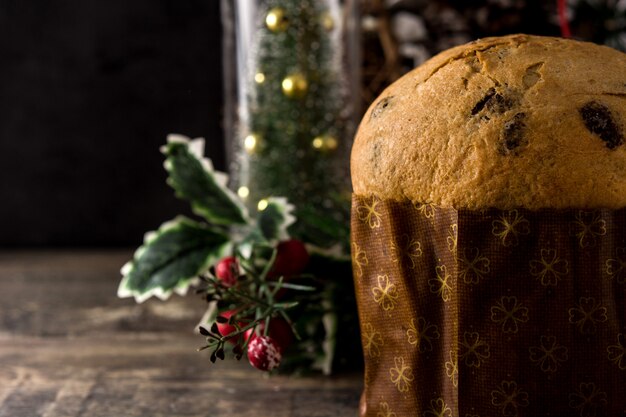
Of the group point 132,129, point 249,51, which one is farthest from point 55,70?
point 249,51

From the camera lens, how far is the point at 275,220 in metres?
0.93

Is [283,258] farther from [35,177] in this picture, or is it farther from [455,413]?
[35,177]

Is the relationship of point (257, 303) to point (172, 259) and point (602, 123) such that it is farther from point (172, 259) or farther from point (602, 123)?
point (602, 123)

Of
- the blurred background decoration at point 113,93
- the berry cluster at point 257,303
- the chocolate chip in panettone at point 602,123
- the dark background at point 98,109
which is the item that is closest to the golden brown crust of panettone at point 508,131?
the chocolate chip in panettone at point 602,123

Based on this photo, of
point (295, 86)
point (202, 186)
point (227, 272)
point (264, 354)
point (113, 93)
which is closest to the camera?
point (264, 354)

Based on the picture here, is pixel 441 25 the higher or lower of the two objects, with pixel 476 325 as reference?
higher

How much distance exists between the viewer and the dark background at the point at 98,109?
1671 millimetres

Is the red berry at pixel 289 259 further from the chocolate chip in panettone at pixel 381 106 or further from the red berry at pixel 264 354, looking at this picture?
the chocolate chip in panettone at pixel 381 106

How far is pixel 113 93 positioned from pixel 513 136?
126 centimetres

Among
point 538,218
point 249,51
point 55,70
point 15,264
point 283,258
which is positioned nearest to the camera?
point 538,218

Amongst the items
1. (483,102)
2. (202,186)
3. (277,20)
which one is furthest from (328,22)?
(483,102)

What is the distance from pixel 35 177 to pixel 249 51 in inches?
31.3

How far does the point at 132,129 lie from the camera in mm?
1719

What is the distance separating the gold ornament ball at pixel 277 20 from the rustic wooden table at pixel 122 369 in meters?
0.47
